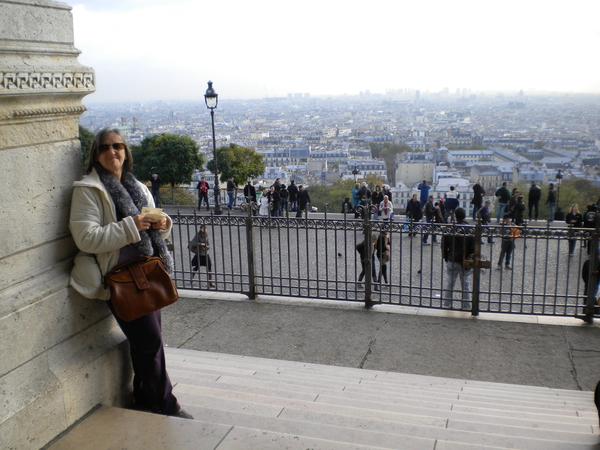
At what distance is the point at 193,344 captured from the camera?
16.8ft

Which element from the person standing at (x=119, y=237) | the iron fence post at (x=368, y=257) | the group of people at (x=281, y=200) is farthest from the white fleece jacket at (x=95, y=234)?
the group of people at (x=281, y=200)

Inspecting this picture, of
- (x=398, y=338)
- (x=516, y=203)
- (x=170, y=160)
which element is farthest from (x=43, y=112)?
(x=170, y=160)

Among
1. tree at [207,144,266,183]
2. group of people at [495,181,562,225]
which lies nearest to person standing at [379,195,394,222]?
group of people at [495,181,562,225]

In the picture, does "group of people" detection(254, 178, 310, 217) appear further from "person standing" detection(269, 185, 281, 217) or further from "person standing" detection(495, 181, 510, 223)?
"person standing" detection(495, 181, 510, 223)

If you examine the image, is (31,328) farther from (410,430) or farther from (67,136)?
(410,430)

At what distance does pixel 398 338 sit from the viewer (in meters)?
5.20

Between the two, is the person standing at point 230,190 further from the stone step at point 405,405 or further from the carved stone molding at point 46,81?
the carved stone molding at point 46,81

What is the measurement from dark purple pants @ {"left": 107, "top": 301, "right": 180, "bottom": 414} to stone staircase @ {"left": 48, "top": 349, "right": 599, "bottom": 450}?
0.55 feet

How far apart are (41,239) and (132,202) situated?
440 millimetres

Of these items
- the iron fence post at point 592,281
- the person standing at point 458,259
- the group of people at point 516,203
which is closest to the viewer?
the iron fence post at point 592,281

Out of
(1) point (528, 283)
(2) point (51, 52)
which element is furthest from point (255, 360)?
(1) point (528, 283)

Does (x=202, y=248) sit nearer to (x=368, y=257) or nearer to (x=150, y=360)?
(x=368, y=257)

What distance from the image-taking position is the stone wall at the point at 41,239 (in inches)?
85.6

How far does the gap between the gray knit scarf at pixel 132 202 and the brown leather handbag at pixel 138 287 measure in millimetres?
82
